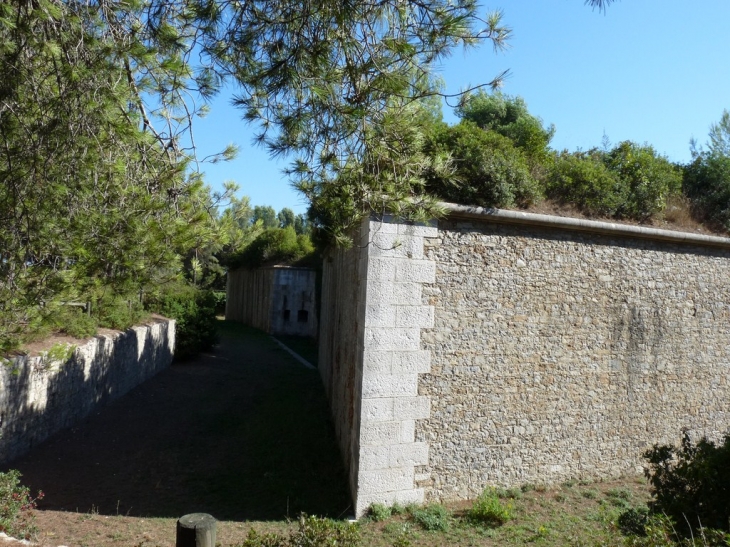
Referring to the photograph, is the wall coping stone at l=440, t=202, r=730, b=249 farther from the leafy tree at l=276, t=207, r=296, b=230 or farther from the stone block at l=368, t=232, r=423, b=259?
the leafy tree at l=276, t=207, r=296, b=230

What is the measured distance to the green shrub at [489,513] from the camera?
20.0 feet

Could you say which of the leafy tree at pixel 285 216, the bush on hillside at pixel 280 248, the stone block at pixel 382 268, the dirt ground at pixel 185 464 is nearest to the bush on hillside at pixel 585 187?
the stone block at pixel 382 268

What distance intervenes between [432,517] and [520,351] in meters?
2.38

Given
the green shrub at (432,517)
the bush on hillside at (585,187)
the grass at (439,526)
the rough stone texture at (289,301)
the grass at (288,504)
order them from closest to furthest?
the grass at (439,526) → the grass at (288,504) → the green shrub at (432,517) → the bush on hillside at (585,187) → the rough stone texture at (289,301)

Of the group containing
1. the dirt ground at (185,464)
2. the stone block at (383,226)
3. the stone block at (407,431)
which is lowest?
the dirt ground at (185,464)

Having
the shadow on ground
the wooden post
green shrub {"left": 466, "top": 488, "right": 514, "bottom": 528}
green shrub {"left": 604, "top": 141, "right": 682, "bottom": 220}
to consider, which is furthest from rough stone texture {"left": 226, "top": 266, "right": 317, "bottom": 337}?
the wooden post

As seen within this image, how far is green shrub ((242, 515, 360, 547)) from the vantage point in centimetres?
398

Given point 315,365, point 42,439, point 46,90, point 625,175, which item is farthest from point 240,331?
point 46,90

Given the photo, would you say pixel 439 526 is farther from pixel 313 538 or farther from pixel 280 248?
pixel 280 248

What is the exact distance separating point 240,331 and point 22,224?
19.7m

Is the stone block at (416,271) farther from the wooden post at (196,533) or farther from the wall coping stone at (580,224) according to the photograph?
the wooden post at (196,533)

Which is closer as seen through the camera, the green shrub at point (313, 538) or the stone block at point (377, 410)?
the green shrub at point (313, 538)

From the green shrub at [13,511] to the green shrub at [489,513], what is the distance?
15.6 feet

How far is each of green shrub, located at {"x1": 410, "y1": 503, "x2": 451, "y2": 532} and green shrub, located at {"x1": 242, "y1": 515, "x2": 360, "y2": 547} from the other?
2059 mm
